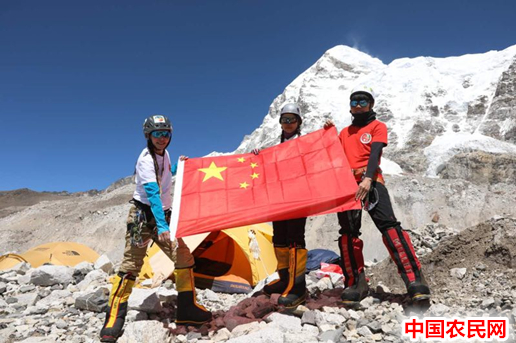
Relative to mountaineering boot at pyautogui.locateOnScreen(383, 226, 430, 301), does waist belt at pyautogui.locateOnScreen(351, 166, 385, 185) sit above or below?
above

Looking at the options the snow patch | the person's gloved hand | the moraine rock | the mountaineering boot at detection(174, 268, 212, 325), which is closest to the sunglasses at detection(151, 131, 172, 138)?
the mountaineering boot at detection(174, 268, 212, 325)

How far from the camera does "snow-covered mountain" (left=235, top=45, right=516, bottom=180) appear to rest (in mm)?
73000

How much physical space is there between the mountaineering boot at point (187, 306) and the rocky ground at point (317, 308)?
0.33 feet

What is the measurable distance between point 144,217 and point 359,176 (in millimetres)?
2782

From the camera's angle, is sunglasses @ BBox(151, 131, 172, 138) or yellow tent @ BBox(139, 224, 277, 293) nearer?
sunglasses @ BBox(151, 131, 172, 138)

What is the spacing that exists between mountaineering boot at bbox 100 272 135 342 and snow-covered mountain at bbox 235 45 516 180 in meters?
65.7

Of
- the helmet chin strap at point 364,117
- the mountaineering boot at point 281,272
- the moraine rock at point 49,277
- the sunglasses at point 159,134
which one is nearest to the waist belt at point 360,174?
the helmet chin strap at point 364,117

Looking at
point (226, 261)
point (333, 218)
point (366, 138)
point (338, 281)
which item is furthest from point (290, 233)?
point (333, 218)

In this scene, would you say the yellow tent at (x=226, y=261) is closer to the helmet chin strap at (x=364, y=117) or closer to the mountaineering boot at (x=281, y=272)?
the mountaineering boot at (x=281, y=272)

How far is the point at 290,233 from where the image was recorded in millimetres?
4922

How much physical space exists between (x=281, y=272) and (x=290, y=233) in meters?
0.65

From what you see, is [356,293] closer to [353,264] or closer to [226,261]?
[353,264]

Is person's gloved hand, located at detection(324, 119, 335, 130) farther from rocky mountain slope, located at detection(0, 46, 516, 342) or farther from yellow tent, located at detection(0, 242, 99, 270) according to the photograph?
yellow tent, located at detection(0, 242, 99, 270)

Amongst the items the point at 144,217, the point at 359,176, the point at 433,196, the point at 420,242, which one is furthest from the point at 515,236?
the point at 433,196
